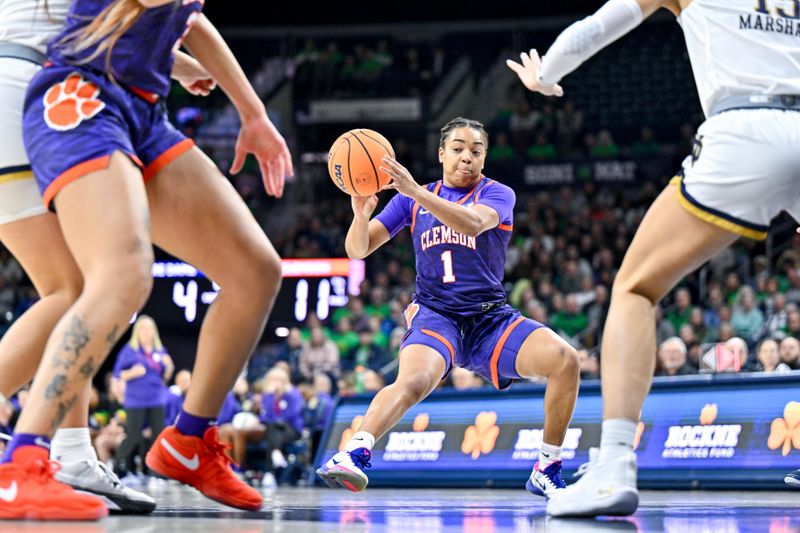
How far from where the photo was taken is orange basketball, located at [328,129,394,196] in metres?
5.63

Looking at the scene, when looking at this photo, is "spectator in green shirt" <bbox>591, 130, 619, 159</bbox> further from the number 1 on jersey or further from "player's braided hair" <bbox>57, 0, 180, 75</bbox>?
"player's braided hair" <bbox>57, 0, 180, 75</bbox>

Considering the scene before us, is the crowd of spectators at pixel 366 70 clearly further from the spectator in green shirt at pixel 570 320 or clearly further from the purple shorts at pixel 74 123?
the purple shorts at pixel 74 123

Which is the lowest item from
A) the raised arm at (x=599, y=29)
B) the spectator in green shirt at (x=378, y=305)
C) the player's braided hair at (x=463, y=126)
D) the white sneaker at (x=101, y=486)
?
the spectator in green shirt at (x=378, y=305)

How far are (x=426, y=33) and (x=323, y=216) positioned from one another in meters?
6.23

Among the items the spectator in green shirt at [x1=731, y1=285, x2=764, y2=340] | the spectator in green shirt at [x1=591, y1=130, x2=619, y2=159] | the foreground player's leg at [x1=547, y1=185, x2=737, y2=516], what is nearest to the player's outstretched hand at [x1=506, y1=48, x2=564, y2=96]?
the foreground player's leg at [x1=547, y1=185, x2=737, y2=516]

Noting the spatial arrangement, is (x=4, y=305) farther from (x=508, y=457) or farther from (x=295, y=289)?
(x=508, y=457)

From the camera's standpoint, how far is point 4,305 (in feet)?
62.6

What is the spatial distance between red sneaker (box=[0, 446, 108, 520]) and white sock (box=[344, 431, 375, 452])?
6.95 ft

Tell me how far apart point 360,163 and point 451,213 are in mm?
554

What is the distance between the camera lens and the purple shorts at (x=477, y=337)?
222 inches

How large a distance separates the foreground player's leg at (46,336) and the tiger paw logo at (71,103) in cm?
41

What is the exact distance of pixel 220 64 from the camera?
393 centimetres

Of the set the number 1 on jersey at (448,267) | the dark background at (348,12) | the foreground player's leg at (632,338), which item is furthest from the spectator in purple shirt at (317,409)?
the dark background at (348,12)

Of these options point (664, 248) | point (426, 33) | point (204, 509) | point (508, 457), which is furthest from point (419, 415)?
point (426, 33)
